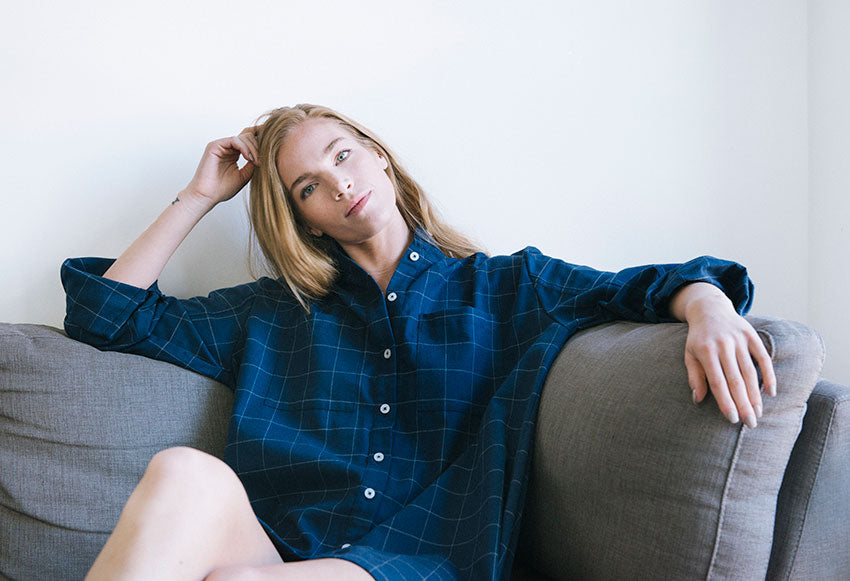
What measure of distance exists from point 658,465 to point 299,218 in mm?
884

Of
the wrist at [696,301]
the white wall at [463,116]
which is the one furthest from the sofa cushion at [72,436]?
the wrist at [696,301]

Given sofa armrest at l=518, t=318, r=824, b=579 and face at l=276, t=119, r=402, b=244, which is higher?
face at l=276, t=119, r=402, b=244

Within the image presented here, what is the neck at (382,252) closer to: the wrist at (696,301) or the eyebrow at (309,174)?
the eyebrow at (309,174)

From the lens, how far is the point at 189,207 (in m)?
1.49

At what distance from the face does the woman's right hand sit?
102 mm

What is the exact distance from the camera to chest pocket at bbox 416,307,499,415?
50.3 inches

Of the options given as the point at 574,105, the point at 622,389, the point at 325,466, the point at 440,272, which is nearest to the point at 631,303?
the point at 622,389

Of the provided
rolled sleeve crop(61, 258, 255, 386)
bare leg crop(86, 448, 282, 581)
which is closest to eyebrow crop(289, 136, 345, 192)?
rolled sleeve crop(61, 258, 255, 386)

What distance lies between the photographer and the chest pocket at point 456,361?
4.19 ft

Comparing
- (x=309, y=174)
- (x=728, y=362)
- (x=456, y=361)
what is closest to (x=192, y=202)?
(x=309, y=174)

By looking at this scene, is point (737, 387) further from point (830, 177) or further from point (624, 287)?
point (830, 177)

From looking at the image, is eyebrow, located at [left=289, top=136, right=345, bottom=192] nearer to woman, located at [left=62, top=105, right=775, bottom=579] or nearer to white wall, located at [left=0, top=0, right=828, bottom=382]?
woman, located at [left=62, top=105, right=775, bottom=579]

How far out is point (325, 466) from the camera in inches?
48.5

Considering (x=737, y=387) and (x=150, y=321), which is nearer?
(x=737, y=387)
